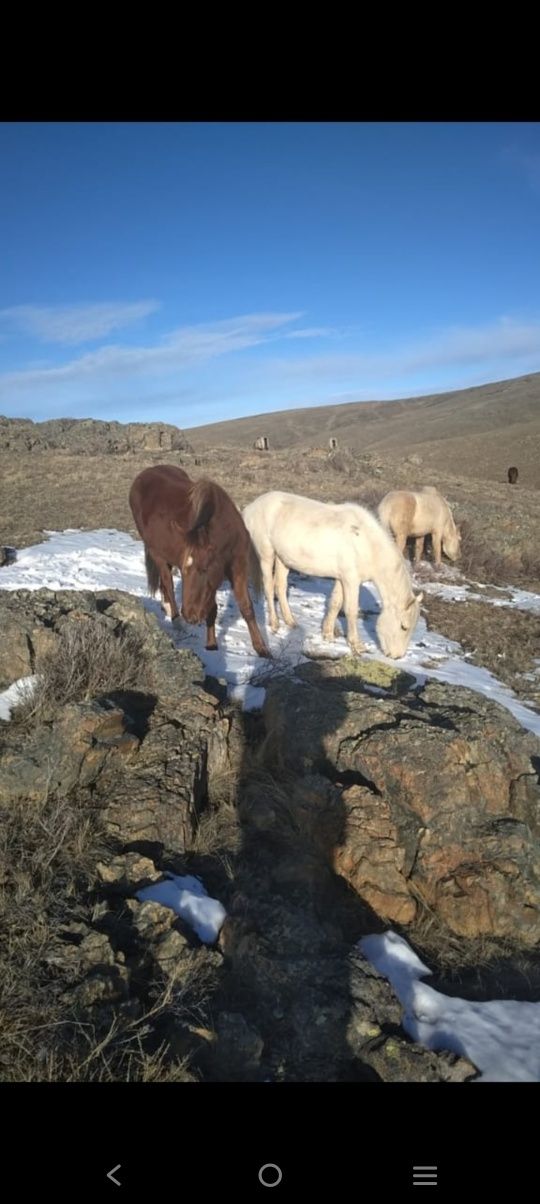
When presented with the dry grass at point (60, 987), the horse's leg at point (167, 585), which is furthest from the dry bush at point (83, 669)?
the horse's leg at point (167, 585)

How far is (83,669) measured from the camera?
404cm

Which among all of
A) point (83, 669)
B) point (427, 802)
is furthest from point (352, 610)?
point (83, 669)

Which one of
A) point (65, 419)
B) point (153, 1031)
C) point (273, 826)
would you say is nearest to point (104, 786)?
point (273, 826)

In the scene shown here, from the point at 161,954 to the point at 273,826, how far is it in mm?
1234

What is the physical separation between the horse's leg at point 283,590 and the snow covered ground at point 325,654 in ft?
0.52

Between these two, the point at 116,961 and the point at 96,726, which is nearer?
the point at 116,961

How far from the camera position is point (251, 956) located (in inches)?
104

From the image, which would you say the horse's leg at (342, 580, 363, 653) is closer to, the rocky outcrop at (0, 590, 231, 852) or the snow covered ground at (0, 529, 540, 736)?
the snow covered ground at (0, 529, 540, 736)

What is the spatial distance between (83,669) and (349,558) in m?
3.70

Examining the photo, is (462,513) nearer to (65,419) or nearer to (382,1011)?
(382,1011)

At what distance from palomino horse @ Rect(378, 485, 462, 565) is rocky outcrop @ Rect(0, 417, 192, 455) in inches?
525

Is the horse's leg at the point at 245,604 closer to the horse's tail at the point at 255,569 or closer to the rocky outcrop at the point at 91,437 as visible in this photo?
the horse's tail at the point at 255,569
